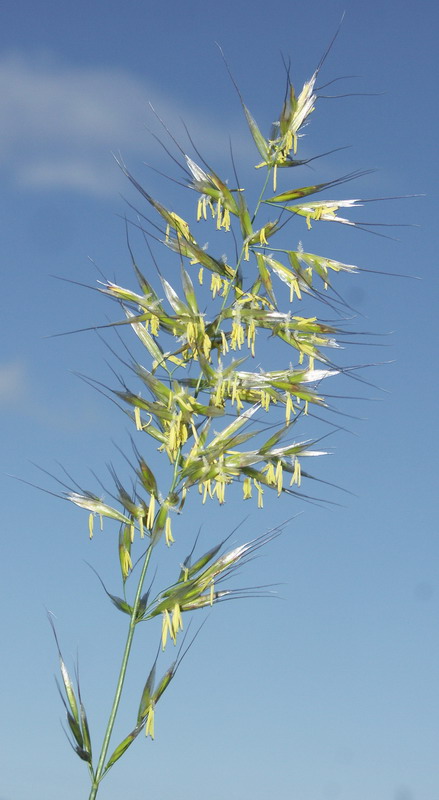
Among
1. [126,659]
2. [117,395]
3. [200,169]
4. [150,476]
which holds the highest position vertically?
[200,169]

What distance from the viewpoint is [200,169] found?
22.4 ft

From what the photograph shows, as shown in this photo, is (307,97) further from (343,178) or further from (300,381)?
(300,381)

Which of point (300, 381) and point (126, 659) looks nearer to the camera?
point (126, 659)

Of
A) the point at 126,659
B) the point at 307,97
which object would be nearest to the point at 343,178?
the point at 307,97

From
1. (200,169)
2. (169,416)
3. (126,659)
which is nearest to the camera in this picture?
(126,659)

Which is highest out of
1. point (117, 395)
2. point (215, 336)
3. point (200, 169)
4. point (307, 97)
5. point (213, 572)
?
point (307, 97)

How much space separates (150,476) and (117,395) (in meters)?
0.55

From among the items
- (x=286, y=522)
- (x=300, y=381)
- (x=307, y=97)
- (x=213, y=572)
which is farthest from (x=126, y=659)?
(x=307, y=97)

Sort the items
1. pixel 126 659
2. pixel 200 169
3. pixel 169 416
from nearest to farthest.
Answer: pixel 126 659
pixel 169 416
pixel 200 169

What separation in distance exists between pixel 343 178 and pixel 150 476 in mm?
2364

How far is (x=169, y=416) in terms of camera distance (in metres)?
6.33

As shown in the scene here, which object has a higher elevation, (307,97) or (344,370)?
(307,97)

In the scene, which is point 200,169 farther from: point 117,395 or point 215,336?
point 117,395

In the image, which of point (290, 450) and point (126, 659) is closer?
point (126, 659)
